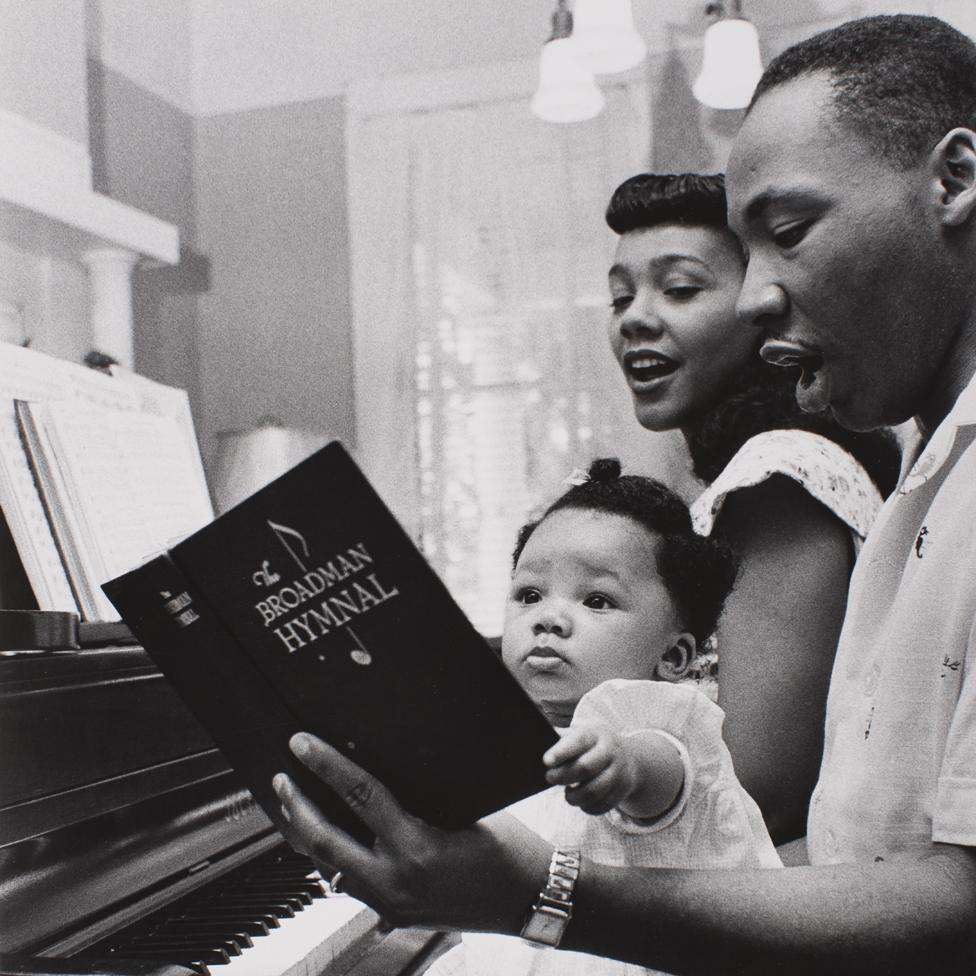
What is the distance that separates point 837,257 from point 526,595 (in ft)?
1.90

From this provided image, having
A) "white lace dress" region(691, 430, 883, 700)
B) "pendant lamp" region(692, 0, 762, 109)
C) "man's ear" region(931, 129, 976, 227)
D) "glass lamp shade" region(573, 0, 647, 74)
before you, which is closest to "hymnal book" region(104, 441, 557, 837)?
"man's ear" region(931, 129, 976, 227)

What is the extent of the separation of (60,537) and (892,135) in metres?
1.05

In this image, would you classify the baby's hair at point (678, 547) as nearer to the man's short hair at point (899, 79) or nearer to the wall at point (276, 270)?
the man's short hair at point (899, 79)

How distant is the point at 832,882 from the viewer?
0.87 meters

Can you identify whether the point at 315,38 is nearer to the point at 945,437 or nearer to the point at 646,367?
the point at 646,367

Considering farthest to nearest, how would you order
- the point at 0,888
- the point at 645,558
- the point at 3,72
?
the point at 3,72, the point at 645,558, the point at 0,888

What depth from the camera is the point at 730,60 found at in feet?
10.7

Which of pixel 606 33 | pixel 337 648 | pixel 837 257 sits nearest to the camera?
pixel 337 648

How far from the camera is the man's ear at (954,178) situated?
3.12ft

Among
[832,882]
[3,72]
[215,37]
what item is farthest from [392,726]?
[215,37]

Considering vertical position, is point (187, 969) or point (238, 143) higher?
→ point (238, 143)

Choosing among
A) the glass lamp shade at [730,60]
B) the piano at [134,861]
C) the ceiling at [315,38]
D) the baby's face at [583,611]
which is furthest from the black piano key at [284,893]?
the ceiling at [315,38]

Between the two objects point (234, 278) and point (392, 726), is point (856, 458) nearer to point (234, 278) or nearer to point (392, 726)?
point (392, 726)

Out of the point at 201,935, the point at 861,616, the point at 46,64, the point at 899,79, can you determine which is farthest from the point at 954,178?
the point at 46,64
